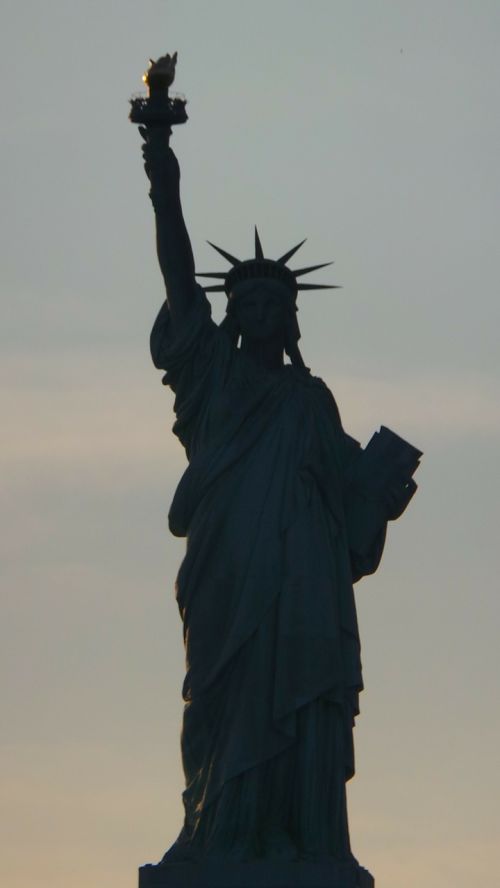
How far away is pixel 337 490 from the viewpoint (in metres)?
30.5

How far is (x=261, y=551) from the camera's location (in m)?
29.8

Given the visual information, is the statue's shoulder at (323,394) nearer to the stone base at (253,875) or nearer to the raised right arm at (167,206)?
the raised right arm at (167,206)

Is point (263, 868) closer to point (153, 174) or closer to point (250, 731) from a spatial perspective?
point (250, 731)

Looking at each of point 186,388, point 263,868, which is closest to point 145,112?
point 186,388

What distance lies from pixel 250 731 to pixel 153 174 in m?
5.27

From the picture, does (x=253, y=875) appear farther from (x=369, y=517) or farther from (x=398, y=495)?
(x=398, y=495)

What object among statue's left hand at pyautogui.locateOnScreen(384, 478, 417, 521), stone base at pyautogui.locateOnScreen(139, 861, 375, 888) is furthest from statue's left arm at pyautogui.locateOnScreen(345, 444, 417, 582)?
stone base at pyautogui.locateOnScreen(139, 861, 375, 888)

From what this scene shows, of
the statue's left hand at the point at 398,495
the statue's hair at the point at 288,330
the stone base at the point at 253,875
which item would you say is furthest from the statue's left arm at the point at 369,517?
the stone base at the point at 253,875

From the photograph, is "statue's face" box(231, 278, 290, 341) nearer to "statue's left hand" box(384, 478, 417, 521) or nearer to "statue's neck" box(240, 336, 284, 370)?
"statue's neck" box(240, 336, 284, 370)

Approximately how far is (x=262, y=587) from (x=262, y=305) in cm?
289

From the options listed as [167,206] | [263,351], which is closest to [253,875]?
[263,351]

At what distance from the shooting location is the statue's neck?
31031mm

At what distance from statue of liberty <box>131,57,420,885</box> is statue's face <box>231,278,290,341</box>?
0.7 inches

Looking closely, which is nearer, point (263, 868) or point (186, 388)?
point (263, 868)
